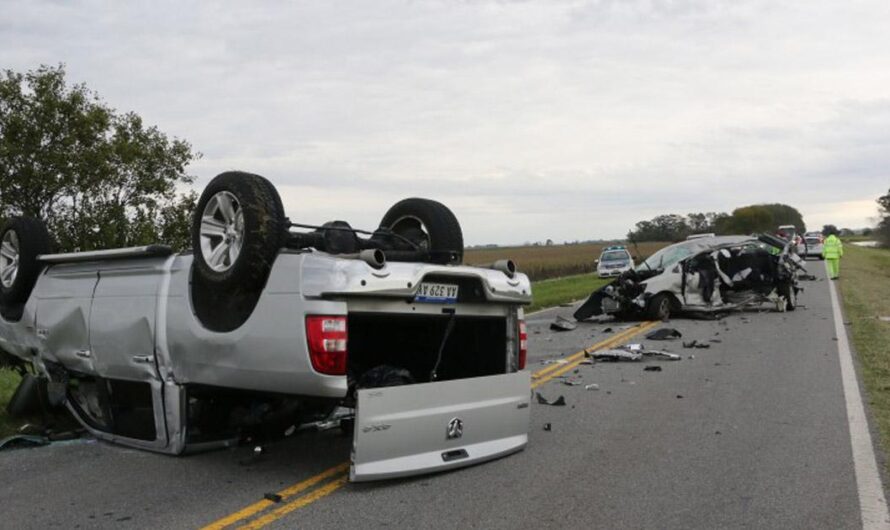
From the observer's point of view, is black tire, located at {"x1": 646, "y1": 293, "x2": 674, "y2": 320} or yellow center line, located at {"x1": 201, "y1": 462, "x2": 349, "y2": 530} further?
black tire, located at {"x1": 646, "y1": 293, "x2": 674, "y2": 320}

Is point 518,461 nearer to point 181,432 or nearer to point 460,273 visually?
point 460,273

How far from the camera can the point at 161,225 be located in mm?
16641

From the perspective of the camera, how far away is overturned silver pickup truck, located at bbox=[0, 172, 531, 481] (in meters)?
4.88

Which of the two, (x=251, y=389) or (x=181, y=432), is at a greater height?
(x=251, y=389)

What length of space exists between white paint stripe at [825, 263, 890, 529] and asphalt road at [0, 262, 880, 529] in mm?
82

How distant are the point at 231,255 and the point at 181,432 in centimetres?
129

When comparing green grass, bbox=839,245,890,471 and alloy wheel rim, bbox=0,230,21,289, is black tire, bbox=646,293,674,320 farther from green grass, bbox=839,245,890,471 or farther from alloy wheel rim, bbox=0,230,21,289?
alloy wheel rim, bbox=0,230,21,289

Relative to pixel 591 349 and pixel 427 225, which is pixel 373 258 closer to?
pixel 427 225

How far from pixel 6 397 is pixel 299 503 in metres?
4.63

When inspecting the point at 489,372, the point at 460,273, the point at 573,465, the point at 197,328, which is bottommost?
the point at 573,465

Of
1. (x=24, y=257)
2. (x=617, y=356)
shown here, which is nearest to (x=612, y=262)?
(x=617, y=356)

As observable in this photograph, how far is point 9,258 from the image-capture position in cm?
753

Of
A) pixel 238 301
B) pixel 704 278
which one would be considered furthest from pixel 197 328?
pixel 704 278

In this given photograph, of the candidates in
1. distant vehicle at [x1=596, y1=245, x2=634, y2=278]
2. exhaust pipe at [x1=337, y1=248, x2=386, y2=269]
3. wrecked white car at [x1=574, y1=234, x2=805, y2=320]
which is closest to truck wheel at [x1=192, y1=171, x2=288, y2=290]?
exhaust pipe at [x1=337, y1=248, x2=386, y2=269]
